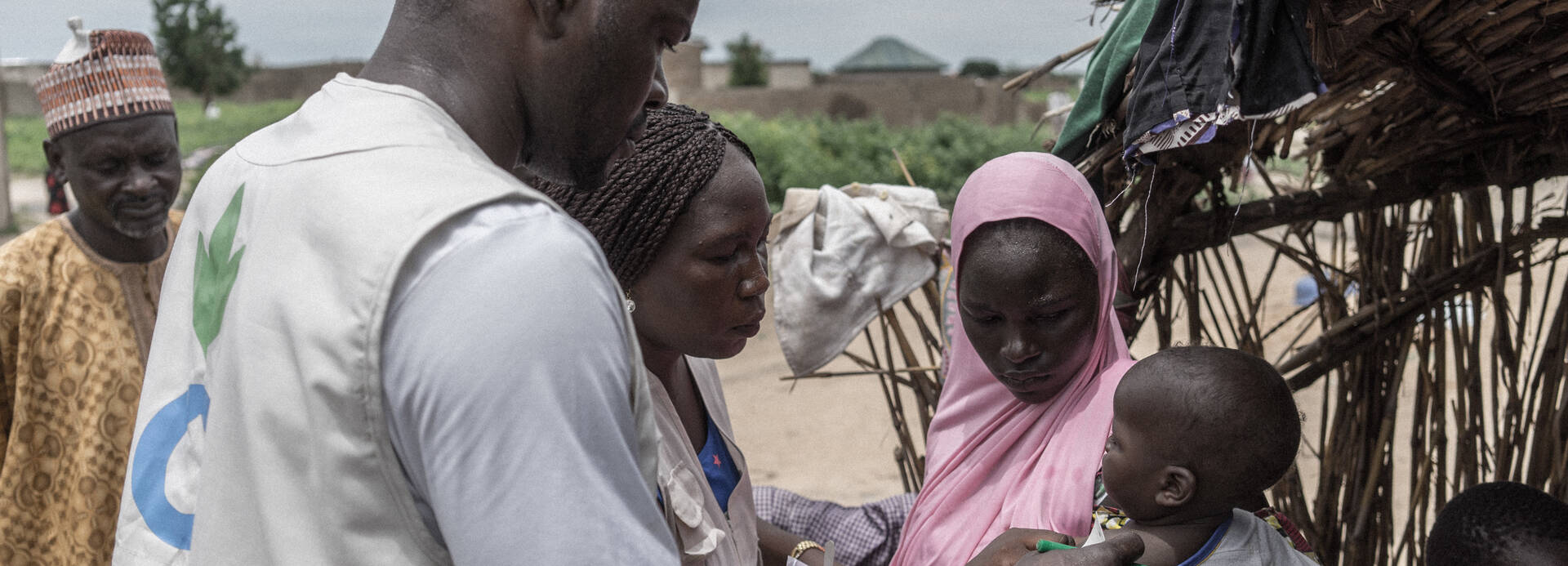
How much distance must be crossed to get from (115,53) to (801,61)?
3949 centimetres

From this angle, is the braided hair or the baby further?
the braided hair

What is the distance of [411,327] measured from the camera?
2.65 ft

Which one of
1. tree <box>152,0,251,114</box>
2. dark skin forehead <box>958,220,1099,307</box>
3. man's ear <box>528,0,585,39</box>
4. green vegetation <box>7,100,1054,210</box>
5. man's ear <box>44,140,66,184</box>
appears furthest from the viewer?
tree <box>152,0,251,114</box>

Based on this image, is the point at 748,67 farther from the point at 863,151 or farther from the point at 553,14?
the point at 553,14

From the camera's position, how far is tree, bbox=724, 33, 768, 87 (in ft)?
118

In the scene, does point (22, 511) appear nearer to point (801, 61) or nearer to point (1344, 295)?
point (1344, 295)

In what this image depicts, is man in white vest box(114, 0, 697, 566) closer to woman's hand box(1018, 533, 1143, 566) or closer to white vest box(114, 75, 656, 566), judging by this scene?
white vest box(114, 75, 656, 566)

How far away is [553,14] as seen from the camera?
38.3 inches

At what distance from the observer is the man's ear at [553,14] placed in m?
0.97

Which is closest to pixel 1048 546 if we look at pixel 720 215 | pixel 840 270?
pixel 720 215

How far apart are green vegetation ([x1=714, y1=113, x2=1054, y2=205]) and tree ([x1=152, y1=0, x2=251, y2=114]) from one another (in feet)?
72.8

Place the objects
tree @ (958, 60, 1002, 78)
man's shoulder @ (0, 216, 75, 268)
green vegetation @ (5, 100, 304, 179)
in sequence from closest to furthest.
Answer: man's shoulder @ (0, 216, 75, 268), green vegetation @ (5, 100, 304, 179), tree @ (958, 60, 1002, 78)

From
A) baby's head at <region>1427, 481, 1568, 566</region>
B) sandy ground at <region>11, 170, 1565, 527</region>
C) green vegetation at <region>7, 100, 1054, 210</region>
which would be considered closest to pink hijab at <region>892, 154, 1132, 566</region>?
baby's head at <region>1427, 481, 1568, 566</region>

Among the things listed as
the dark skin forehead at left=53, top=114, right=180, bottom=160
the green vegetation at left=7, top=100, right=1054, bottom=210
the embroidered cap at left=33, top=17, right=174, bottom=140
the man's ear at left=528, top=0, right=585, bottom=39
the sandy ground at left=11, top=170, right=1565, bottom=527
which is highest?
the man's ear at left=528, top=0, right=585, bottom=39
